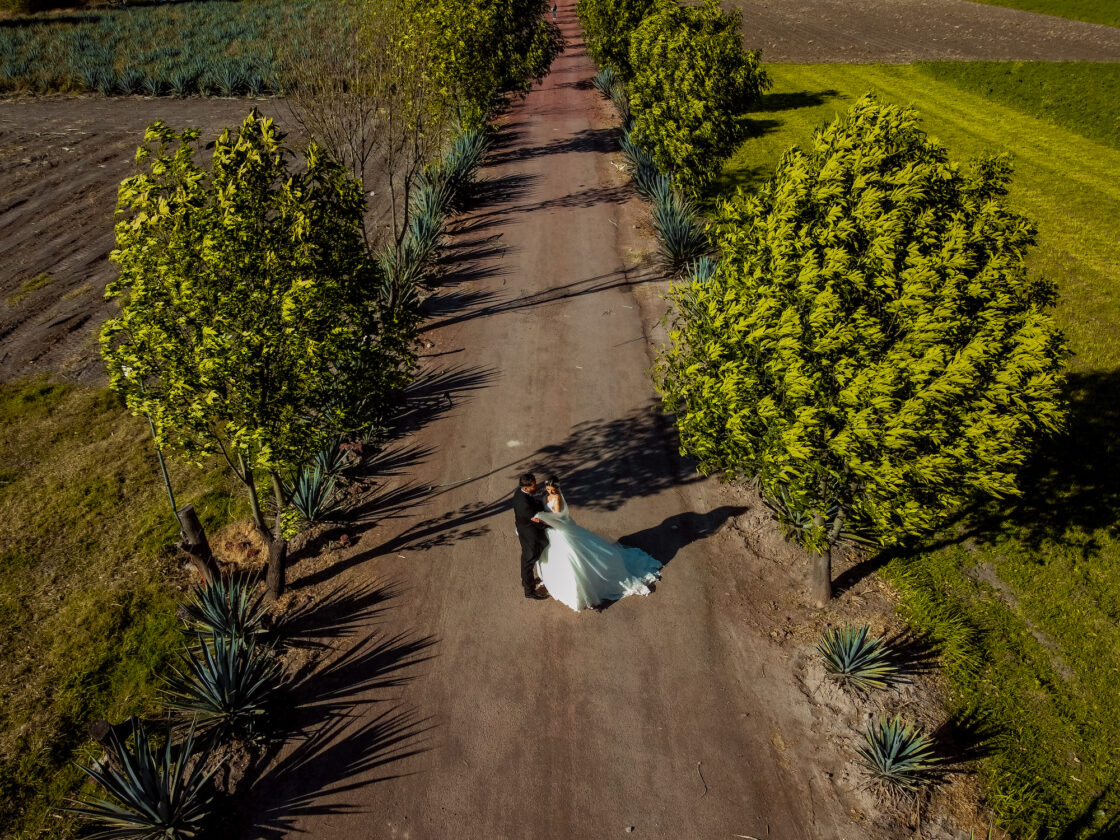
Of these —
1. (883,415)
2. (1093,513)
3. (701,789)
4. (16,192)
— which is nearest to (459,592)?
(701,789)

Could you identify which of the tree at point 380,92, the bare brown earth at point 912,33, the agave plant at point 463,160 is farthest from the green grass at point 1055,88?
the tree at point 380,92

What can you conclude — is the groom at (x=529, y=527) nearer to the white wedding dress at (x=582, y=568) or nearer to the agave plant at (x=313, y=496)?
the white wedding dress at (x=582, y=568)

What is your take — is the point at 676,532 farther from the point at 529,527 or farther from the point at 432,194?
the point at 432,194

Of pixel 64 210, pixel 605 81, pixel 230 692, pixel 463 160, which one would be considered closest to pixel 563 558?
pixel 230 692

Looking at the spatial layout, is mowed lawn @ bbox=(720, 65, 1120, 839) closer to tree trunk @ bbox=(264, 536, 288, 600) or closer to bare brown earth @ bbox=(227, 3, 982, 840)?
bare brown earth @ bbox=(227, 3, 982, 840)

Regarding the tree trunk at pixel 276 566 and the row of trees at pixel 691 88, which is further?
the row of trees at pixel 691 88

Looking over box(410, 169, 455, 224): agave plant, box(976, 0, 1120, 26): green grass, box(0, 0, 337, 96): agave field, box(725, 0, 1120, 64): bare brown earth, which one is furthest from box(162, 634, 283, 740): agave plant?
box(976, 0, 1120, 26): green grass
